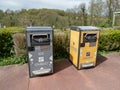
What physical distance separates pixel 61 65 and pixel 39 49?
3.88 ft

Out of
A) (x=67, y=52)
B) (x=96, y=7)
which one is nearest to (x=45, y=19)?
(x=96, y=7)

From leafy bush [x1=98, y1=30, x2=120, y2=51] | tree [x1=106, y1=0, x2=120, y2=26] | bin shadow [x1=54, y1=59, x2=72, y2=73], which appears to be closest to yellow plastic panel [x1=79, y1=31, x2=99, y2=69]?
bin shadow [x1=54, y1=59, x2=72, y2=73]

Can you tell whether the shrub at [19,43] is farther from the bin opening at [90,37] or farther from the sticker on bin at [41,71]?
the bin opening at [90,37]

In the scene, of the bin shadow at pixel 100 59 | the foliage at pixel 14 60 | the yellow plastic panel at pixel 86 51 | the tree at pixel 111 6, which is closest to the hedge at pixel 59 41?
the foliage at pixel 14 60

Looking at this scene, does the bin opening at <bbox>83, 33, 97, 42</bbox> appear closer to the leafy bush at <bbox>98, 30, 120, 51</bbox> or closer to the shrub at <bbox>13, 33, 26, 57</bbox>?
the leafy bush at <bbox>98, 30, 120, 51</bbox>

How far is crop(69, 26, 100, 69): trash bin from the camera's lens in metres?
3.21

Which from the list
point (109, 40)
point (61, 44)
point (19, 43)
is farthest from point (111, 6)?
point (19, 43)

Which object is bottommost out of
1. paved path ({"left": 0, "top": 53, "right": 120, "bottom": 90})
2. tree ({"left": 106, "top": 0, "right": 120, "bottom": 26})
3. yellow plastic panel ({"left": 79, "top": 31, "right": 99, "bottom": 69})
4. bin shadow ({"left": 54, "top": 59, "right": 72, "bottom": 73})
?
paved path ({"left": 0, "top": 53, "right": 120, "bottom": 90})

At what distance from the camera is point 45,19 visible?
39.8 feet

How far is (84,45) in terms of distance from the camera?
3324 mm

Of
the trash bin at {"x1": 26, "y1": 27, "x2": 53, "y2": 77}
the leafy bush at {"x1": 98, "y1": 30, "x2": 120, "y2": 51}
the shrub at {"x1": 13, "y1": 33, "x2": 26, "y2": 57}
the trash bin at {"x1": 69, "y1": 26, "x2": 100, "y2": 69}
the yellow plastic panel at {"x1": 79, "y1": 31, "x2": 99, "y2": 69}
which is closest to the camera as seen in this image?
the trash bin at {"x1": 26, "y1": 27, "x2": 53, "y2": 77}

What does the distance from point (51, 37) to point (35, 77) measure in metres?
1.14

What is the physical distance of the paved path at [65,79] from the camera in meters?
2.67

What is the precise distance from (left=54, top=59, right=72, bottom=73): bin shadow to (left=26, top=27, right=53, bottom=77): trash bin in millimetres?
460
